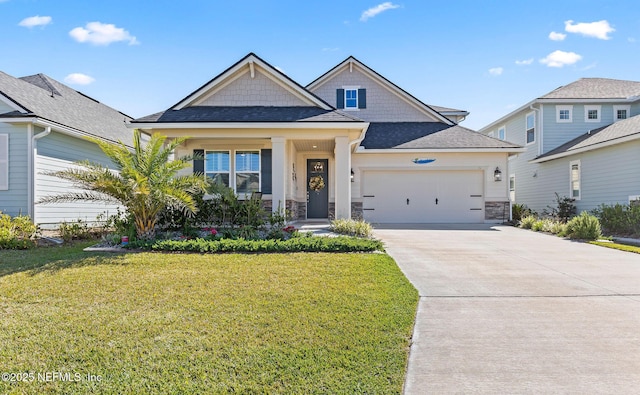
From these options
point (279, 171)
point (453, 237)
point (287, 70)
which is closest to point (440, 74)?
point (287, 70)

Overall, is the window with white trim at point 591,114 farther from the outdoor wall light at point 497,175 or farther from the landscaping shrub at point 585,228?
the landscaping shrub at point 585,228

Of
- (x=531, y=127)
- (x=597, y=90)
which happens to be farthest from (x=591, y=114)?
(x=531, y=127)

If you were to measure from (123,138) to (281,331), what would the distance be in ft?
49.2

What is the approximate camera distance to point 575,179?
16219 millimetres

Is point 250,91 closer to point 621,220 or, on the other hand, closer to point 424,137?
point 424,137

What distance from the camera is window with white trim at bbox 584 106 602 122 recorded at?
17.8 m

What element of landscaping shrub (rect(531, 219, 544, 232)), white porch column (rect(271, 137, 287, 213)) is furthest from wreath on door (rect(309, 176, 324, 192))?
landscaping shrub (rect(531, 219, 544, 232))

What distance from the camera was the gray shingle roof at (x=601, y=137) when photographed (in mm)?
13617

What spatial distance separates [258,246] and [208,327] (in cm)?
421

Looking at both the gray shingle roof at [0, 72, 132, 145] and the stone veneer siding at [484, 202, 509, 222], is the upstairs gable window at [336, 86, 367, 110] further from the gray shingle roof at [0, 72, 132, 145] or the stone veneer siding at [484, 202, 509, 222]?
the gray shingle roof at [0, 72, 132, 145]

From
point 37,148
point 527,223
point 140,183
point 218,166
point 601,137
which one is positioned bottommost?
point 527,223

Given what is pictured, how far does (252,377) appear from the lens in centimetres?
291

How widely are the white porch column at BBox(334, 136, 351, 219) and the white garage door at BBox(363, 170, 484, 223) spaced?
15.1 ft

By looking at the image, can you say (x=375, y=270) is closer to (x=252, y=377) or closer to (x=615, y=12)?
(x=252, y=377)
